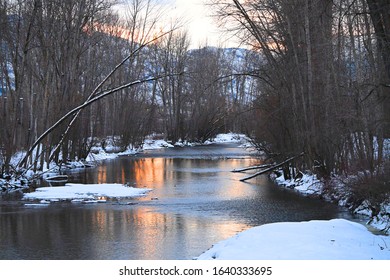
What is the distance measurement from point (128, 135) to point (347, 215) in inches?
1329

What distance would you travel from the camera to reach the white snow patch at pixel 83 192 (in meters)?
16.6

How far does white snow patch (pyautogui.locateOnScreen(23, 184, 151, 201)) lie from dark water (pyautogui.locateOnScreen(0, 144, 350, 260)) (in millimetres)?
908

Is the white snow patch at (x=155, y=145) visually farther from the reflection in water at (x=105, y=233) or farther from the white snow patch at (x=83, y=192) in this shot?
the reflection in water at (x=105, y=233)

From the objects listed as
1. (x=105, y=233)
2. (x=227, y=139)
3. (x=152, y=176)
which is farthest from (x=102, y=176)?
(x=227, y=139)

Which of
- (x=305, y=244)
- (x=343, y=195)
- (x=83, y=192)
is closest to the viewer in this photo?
(x=305, y=244)

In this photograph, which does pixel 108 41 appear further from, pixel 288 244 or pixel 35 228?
pixel 288 244

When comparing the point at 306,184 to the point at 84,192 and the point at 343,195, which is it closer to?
the point at 343,195

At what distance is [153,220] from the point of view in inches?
494

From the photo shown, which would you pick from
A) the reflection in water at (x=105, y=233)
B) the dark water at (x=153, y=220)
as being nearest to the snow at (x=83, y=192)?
the dark water at (x=153, y=220)

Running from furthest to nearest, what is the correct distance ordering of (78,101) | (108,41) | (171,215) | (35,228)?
(108,41), (78,101), (171,215), (35,228)

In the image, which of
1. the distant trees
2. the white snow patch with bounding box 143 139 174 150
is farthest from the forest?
the white snow patch with bounding box 143 139 174 150

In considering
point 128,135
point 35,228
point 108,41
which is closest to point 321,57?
point 35,228

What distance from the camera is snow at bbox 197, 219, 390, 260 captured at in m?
7.38

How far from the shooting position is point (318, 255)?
23.8 feet
